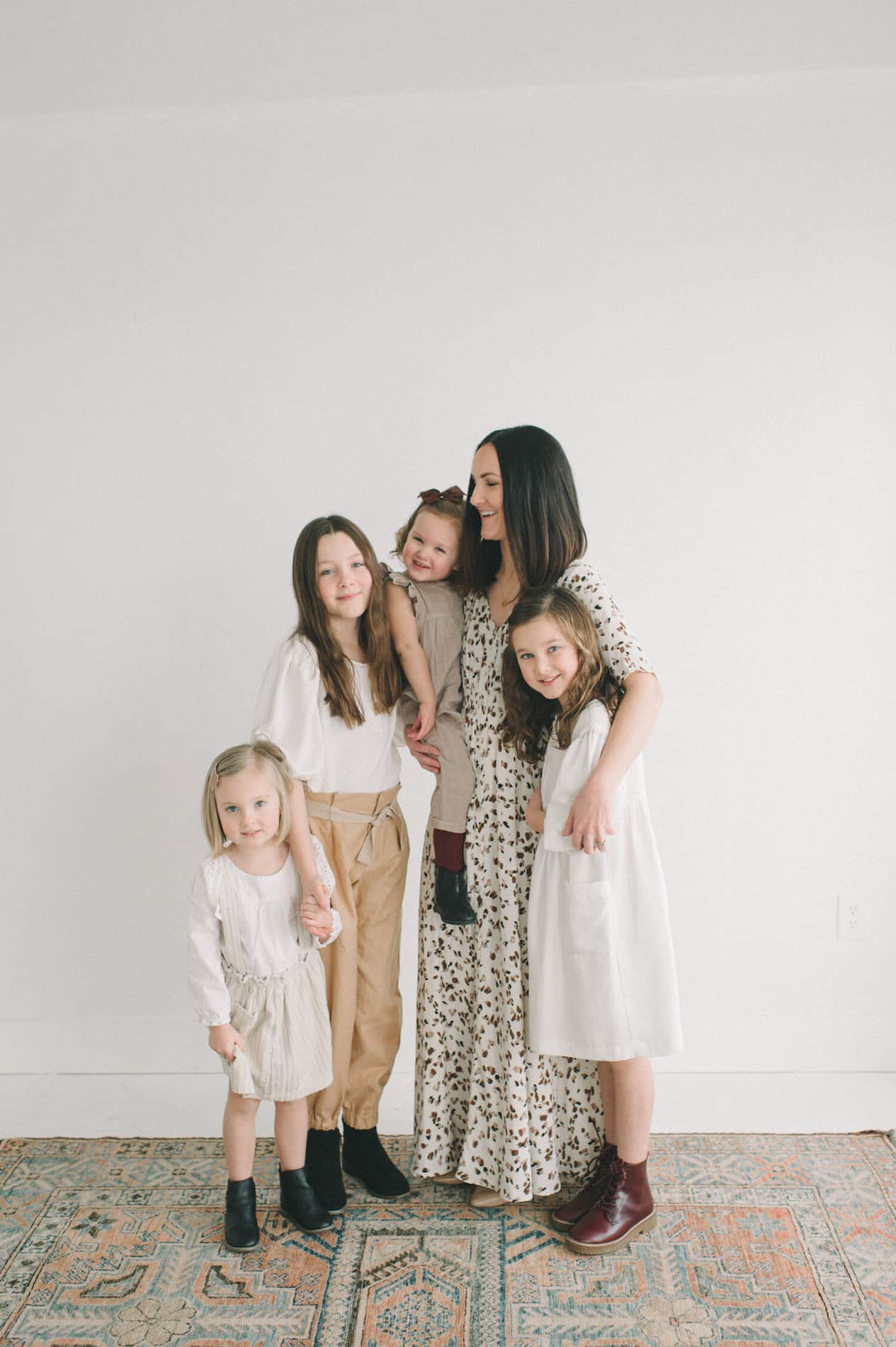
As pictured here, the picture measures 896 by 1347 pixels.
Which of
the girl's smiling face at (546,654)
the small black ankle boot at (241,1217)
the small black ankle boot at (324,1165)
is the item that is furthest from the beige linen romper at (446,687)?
the small black ankle boot at (241,1217)

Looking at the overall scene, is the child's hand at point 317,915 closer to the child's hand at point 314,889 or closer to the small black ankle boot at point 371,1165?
the child's hand at point 314,889

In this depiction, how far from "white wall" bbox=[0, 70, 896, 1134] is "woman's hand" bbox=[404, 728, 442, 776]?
541 mm

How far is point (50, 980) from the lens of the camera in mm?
2738

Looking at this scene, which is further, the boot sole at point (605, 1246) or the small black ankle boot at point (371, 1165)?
the small black ankle boot at point (371, 1165)

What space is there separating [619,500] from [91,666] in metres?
Result: 1.47

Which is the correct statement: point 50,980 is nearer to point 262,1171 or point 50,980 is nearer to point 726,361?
point 262,1171

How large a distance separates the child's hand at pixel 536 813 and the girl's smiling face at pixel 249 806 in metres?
0.48

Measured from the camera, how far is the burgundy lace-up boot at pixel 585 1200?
6.36 feet

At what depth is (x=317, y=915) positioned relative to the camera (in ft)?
6.21

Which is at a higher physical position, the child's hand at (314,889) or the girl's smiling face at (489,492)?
the girl's smiling face at (489,492)

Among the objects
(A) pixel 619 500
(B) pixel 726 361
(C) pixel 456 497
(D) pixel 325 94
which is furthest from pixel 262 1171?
(D) pixel 325 94

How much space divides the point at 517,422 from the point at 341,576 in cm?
89

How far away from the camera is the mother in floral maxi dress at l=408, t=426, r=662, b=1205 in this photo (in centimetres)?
186

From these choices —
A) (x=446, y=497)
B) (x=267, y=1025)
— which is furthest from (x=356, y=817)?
(x=446, y=497)
